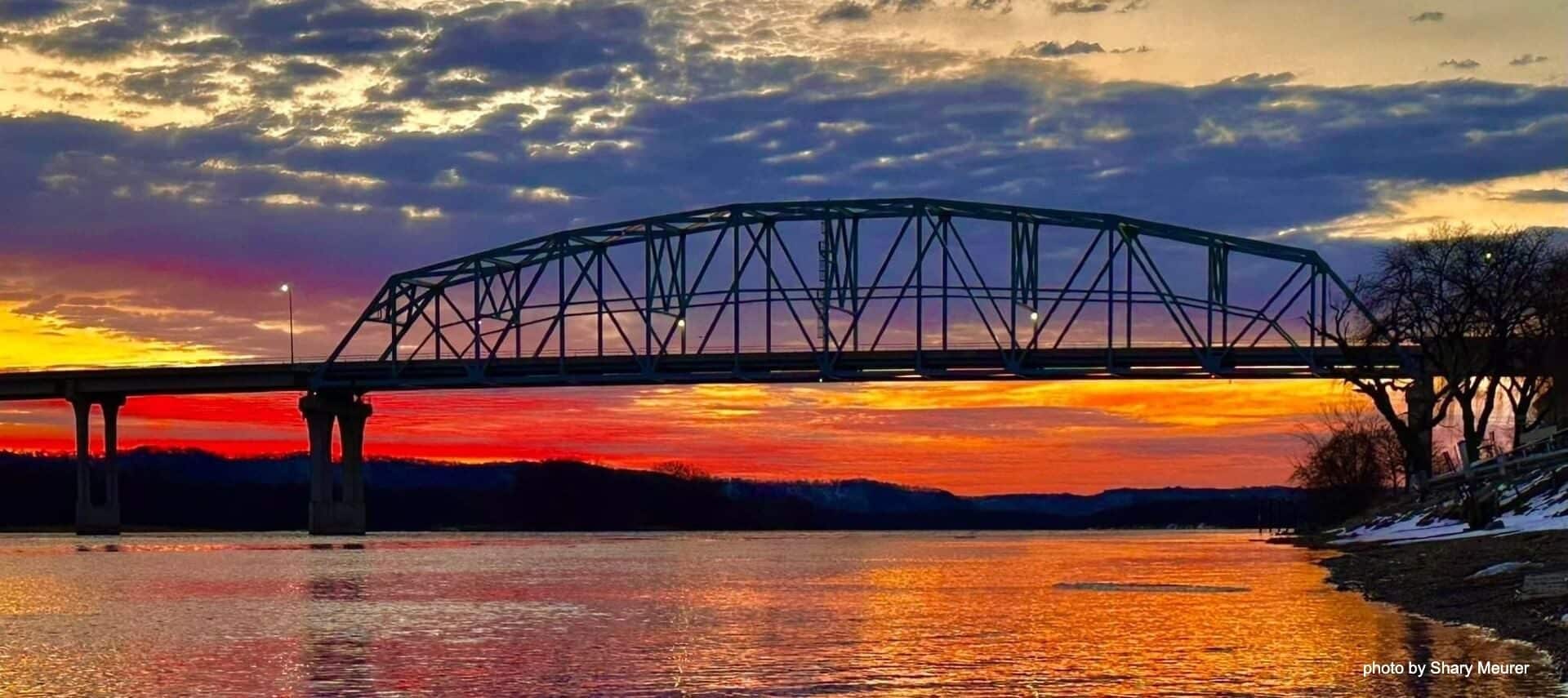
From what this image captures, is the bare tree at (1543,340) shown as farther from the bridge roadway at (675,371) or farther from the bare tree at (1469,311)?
the bridge roadway at (675,371)

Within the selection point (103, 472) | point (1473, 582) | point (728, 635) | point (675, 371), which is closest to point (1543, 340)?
point (1473, 582)

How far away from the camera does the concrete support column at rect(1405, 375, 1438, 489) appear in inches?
3654

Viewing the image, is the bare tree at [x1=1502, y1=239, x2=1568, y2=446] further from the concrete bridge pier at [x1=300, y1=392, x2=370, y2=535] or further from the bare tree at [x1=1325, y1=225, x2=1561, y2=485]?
the concrete bridge pier at [x1=300, y1=392, x2=370, y2=535]

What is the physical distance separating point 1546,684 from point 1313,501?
111 metres

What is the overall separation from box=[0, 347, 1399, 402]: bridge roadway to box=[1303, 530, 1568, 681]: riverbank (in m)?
79.6

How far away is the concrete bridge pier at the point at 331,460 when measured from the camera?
166 m

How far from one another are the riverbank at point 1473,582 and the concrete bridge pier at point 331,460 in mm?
115268

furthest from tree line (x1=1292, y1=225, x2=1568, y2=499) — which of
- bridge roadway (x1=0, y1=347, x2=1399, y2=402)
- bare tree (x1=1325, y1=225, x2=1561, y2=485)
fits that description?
bridge roadway (x1=0, y1=347, x2=1399, y2=402)

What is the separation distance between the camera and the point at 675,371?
15900cm

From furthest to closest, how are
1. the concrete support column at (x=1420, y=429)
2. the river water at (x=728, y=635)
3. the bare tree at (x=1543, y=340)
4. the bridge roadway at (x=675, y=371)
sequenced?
the bridge roadway at (x=675, y=371) → the concrete support column at (x=1420, y=429) → the bare tree at (x=1543, y=340) → the river water at (x=728, y=635)

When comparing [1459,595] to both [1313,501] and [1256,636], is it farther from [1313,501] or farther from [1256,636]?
[1313,501]

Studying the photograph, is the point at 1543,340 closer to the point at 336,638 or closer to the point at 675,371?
the point at 336,638

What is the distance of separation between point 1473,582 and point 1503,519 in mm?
21092

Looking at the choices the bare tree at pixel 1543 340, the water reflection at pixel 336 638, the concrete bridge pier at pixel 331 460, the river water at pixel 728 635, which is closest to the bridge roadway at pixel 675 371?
the concrete bridge pier at pixel 331 460
